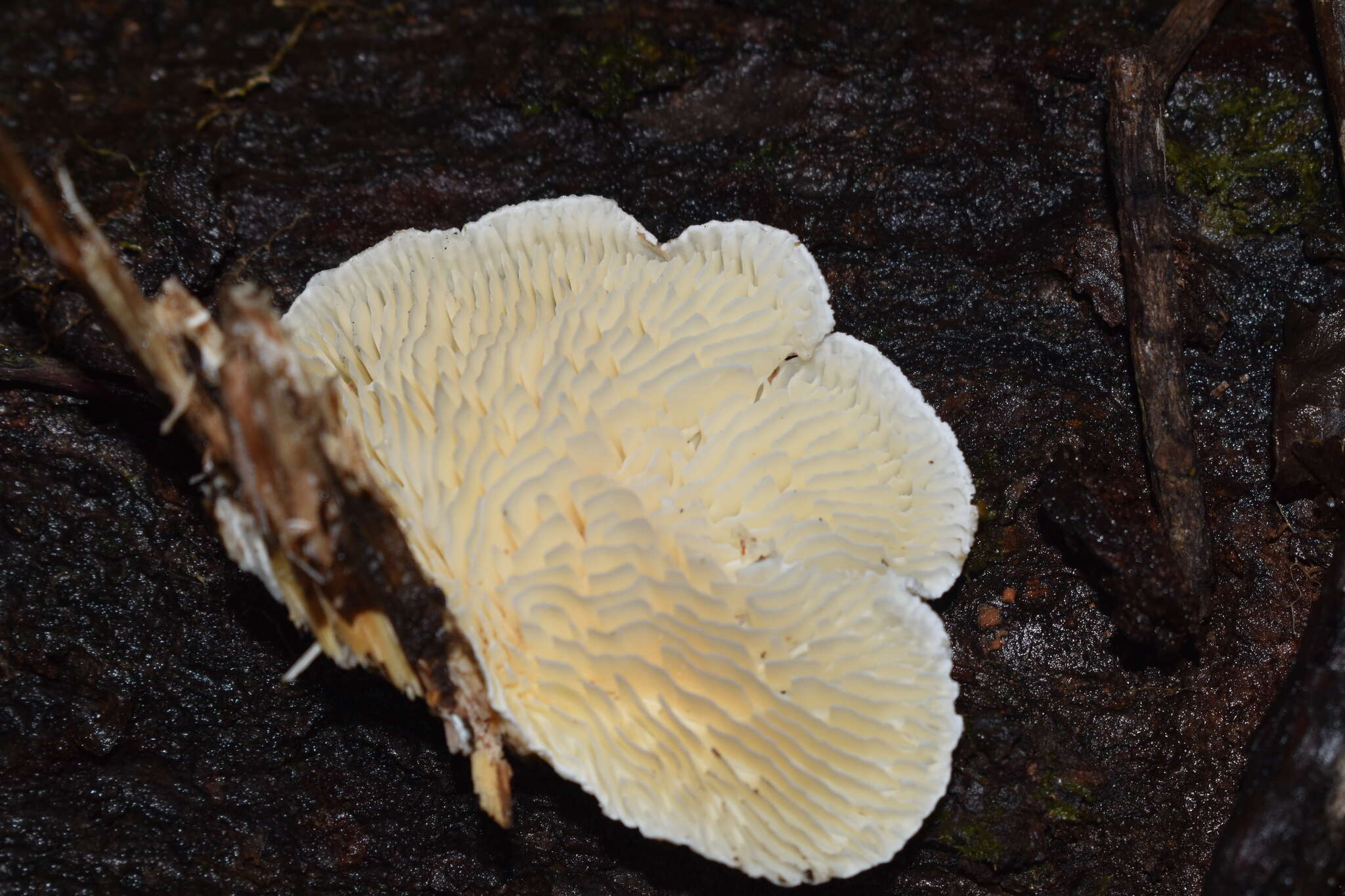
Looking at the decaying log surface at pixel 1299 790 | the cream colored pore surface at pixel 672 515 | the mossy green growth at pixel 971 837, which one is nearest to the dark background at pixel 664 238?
the mossy green growth at pixel 971 837

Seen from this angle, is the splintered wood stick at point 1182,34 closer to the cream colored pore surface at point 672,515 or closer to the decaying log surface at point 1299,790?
the cream colored pore surface at point 672,515

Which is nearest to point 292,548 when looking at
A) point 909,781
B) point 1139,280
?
point 909,781

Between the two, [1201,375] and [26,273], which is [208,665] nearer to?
[26,273]

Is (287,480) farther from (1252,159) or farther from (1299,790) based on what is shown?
(1252,159)

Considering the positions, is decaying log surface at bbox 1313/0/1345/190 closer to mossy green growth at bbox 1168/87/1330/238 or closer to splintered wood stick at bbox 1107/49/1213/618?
mossy green growth at bbox 1168/87/1330/238

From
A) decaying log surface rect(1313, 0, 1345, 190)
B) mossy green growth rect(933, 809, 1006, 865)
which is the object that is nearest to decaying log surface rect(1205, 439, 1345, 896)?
mossy green growth rect(933, 809, 1006, 865)

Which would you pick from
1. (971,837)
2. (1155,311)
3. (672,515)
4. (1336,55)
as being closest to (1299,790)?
(971,837)
